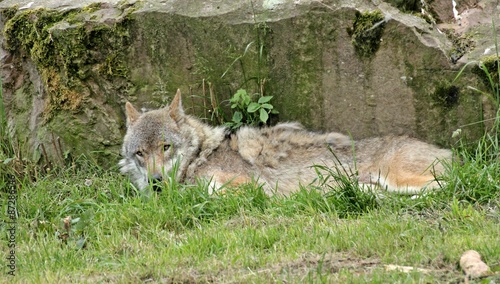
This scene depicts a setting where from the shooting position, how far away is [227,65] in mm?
8609

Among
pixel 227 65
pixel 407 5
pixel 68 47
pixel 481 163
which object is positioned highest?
pixel 407 5

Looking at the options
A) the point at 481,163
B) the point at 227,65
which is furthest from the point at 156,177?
the point at 481,163

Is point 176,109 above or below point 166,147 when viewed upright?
above

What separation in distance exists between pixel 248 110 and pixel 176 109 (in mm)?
842

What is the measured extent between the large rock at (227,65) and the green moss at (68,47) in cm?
1

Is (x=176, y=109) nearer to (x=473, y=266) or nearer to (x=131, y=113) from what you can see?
(x=131, y=113)

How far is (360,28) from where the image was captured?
26.4 ft

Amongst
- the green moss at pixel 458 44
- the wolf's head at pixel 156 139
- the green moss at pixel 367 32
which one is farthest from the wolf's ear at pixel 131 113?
the green moss at pixel 458 44

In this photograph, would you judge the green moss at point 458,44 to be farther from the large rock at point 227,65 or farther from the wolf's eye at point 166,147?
the wolf's eye at point 166,147

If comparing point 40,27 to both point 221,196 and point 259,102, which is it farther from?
point 221,196

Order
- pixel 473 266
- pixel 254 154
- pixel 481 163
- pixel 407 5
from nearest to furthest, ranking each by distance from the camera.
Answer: pixel 473 266 → pixel 481 163 → pixel 254 154 → pixel 407 5

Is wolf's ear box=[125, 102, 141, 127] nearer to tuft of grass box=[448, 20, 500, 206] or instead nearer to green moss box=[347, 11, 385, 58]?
green moss box=[347, 11, 385, 58]

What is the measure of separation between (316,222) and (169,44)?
3343 mm

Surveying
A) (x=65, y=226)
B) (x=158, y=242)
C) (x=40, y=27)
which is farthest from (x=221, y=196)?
(x=40, y=27)
